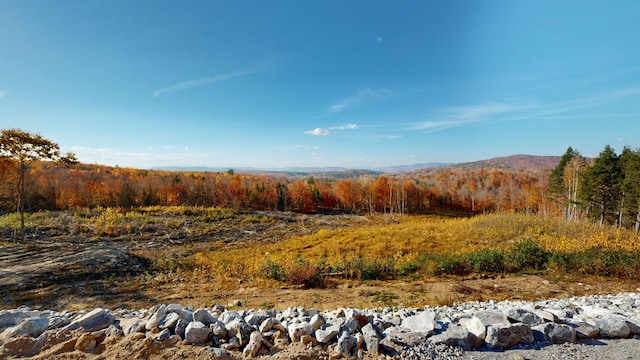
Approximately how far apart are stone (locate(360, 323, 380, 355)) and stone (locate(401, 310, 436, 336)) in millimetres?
692

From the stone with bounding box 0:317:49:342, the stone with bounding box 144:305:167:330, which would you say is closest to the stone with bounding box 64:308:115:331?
the stone with bounding box 0:317:49:342

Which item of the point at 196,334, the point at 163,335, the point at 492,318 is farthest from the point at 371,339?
the point at 163,335

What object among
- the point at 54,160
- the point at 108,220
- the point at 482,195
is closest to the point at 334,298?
the point at 54,160

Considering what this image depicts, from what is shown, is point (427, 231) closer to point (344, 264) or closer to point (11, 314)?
point (344, 264)

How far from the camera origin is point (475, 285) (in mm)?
8922

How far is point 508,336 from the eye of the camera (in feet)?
12.8

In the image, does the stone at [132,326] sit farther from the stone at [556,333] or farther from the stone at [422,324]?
the stone at [556,333]

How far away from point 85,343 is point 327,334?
11.5 feet

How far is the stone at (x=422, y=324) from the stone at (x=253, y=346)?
7.75ft

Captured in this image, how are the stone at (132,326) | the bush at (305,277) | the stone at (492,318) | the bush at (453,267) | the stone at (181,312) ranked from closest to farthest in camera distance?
1. the stone at (132,326)
2. the stone at (492,318)
3. the stone at (181,312)
4. the bush at (305,277)
5. the bush at (453,267)

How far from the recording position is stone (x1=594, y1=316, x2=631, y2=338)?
4094 mm

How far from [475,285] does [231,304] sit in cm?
804

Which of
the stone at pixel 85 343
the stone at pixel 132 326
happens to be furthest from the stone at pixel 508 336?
the stone at pixel 85 343

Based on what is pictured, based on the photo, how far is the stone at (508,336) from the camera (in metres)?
3.87
